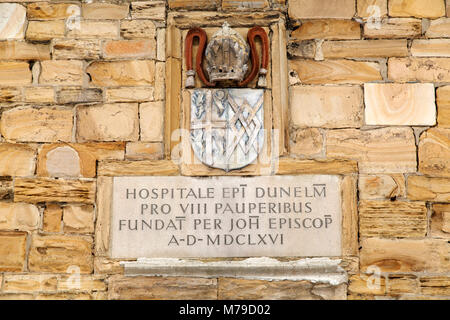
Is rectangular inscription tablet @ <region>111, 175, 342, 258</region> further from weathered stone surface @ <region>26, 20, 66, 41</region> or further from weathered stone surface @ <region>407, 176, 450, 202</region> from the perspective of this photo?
weathered stone surface @ <region>26, 20, 66, 41</region>

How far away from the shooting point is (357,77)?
4168mm

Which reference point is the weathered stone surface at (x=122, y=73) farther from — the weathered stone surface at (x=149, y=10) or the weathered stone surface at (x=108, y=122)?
the weathered stone surface at (x=149, y=10)

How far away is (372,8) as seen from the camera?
168 inches

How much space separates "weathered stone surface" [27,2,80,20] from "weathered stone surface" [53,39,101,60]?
215 mm

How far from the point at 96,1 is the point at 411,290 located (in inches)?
117

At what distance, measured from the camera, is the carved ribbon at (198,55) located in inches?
162

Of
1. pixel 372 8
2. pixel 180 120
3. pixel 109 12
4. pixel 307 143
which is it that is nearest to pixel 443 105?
pixel 372 8

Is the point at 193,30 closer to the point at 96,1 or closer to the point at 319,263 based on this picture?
the point at 96,1

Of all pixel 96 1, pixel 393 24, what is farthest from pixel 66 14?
pixel 393 24

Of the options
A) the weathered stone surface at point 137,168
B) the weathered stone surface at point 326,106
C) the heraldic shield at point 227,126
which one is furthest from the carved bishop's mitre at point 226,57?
the weathered stone surface at point 137,168

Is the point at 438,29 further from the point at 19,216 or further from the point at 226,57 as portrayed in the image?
the point at 19,216

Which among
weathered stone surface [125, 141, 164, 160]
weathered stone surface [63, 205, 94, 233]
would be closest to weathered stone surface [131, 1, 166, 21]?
weathered stone surface [125, 141, 164, 160]

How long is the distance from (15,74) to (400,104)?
2707mm

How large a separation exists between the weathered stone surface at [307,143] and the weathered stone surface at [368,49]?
0.56 metres
